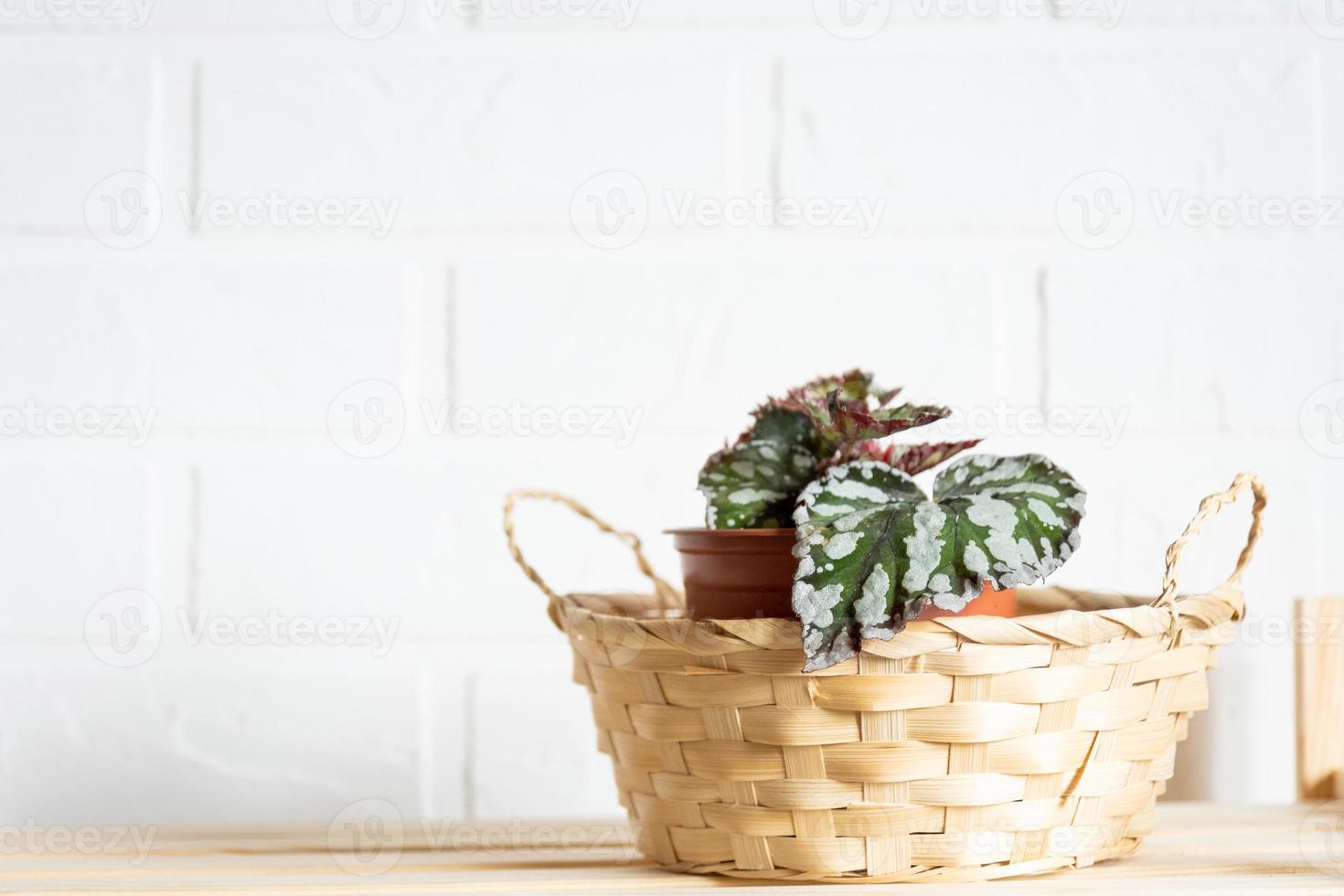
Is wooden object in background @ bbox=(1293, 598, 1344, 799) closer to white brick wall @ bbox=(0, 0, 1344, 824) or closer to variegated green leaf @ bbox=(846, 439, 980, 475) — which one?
white brick wall @ bbox=(0, 0, 1344, 824)

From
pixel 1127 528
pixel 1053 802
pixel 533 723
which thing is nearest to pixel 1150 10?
pixel 1127 528

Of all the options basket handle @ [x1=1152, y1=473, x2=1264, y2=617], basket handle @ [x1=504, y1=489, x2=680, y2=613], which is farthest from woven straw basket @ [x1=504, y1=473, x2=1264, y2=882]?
basket handle @ [x1=504, y1=489, x2=680, y2=613]

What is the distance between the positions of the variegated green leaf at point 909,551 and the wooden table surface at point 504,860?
172mm

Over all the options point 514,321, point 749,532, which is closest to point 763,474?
point 749,532

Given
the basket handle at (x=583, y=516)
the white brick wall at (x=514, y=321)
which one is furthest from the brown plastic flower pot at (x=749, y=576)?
the white brick wall at (x=514, y=321)

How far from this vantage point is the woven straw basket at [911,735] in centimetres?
58

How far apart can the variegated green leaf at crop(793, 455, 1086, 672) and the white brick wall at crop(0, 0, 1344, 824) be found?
0.45 meters

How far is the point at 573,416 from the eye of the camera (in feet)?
3.41

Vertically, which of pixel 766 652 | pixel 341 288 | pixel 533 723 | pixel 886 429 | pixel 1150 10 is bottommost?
pixel 533 723

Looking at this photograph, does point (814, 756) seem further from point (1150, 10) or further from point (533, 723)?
point (1150, 10)

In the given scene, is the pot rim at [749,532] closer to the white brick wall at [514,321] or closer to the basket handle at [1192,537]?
the basket handle at [1192,537]

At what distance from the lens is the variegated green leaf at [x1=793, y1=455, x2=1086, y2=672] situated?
0.54 meters

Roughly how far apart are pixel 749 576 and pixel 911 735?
13cm

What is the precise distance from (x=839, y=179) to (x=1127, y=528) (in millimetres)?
444
